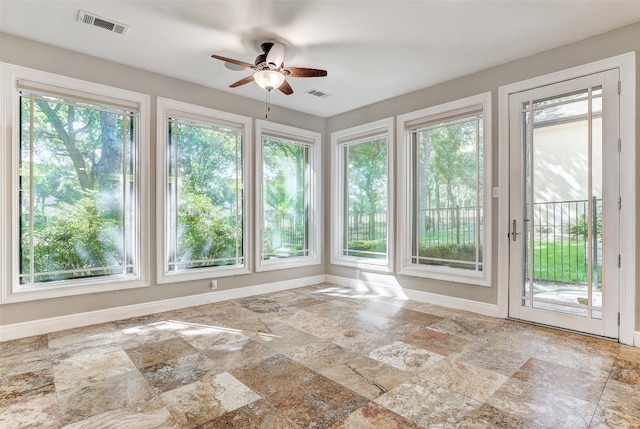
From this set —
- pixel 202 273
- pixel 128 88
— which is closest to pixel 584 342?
pixel 202 273

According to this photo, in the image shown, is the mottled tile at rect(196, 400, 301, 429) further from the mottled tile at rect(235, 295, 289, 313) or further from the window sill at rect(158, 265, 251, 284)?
the window sill at rect(158, 265, 251, 284)

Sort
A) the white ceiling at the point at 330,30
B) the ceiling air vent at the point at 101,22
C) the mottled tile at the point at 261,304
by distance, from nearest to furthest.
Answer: the white ceiling at the point at 330,30
the ceiling air vent at the point at 101,22
the mottled tile at the point at 261,304

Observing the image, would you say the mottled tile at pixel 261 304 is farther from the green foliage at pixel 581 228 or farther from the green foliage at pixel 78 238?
the green foliage at pixel 581 228

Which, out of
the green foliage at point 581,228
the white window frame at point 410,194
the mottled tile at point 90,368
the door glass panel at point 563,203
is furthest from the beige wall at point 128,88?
the green foliage at point 581,228

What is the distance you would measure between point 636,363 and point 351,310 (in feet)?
8.61

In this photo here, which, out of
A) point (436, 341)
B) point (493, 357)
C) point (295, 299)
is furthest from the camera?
point (295, 299)

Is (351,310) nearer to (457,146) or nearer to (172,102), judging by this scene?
(457,146)

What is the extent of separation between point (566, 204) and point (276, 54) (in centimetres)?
328

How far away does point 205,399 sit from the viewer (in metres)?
2.17

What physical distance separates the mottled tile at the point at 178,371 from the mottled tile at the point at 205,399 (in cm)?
9

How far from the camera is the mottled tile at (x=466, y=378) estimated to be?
7.46 feet

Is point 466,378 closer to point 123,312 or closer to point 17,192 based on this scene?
point 123,312

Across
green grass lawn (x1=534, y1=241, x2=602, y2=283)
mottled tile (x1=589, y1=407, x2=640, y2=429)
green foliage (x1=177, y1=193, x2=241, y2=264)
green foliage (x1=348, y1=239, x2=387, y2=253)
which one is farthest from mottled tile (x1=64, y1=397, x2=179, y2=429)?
green foliage (x1=348, y1=239, x2=387, y2=253)

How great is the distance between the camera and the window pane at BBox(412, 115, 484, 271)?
4211mm
